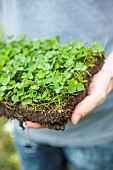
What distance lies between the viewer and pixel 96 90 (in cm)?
107

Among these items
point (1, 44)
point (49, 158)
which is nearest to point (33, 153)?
point (49, 158)

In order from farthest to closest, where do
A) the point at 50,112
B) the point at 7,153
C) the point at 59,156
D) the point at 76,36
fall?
the point at 7,153 < the point at 59,156 < the point at 76,36 < the point at 50,112

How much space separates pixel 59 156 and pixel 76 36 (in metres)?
0.63

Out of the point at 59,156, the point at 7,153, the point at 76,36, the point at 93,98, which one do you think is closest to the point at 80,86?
the point at 93,98

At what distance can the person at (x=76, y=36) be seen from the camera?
1.31 meters

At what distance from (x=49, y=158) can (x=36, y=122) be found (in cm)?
68

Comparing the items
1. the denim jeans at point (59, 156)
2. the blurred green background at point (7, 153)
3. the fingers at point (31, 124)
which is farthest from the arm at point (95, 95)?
the blurred green background at point (7, 153)

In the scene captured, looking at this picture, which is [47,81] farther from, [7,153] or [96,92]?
[7,153]

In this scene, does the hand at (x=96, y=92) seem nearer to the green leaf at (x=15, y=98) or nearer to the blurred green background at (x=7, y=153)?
the green leaf at (x=15, y=98)

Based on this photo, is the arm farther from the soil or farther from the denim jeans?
the denim jeans

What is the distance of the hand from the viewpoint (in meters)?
1.04

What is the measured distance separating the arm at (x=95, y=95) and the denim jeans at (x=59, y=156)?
439 millimetres

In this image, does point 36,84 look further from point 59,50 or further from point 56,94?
point 59,50

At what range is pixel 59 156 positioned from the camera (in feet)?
5.65
